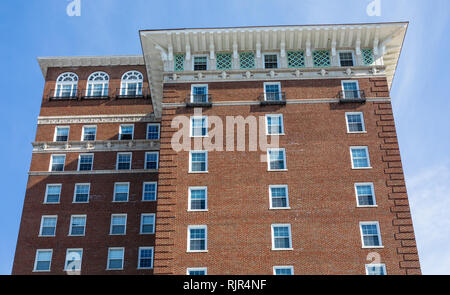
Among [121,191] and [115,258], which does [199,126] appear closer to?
[121,191]

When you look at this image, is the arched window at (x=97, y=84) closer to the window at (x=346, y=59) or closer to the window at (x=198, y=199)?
the window at (x=198, y=199)

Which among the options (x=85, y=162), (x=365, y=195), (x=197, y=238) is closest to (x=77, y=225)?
(x=85, y=162)

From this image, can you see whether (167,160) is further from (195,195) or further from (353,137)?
Result: (353,137)

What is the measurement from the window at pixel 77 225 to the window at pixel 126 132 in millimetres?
11005

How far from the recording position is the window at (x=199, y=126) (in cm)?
4391

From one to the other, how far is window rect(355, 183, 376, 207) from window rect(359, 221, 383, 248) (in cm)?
155

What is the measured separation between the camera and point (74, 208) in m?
58.5

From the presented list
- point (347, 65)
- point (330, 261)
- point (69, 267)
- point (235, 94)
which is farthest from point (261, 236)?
point (69, 267)

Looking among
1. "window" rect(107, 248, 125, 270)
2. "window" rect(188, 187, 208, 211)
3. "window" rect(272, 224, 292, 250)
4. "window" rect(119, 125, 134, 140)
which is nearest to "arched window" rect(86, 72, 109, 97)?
"window" rect(119, 125, 134, 140)

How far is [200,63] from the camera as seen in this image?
4784 centimetres

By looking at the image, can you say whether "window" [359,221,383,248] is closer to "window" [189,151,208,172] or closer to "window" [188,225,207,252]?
"window" [188,225,207,252]

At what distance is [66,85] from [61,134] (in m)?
7.10
